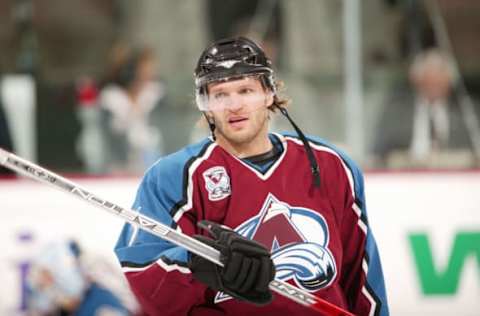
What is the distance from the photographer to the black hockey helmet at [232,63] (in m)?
2.75

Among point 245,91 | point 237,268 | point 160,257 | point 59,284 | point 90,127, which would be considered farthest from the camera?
point 90,127

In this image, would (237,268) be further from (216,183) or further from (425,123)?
(425,123)

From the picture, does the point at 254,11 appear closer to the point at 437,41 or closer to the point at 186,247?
the point at 437,41

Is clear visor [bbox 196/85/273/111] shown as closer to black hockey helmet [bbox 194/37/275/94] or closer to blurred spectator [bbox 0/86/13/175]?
black hockey helmet [bbox 194/37/275/94]

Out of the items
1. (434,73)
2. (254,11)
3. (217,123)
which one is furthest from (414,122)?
(217,123)

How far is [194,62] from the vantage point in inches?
210

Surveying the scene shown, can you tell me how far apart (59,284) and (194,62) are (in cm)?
113

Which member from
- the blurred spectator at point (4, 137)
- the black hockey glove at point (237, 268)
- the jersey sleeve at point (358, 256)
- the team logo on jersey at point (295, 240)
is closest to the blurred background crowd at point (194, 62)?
the blurred spectator at point (4, 137)

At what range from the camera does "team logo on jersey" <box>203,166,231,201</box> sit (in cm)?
272

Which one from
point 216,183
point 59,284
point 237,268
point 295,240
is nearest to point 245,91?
point 216,183

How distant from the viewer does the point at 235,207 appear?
2.72m

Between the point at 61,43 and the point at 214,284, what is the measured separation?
294 centimetres

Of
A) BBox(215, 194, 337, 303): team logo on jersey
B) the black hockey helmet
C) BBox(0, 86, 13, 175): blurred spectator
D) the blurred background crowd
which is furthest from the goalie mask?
BBox(0, 86, 13, 175): blurred spectator

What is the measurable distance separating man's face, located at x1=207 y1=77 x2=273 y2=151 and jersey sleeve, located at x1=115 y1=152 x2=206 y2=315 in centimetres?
14
